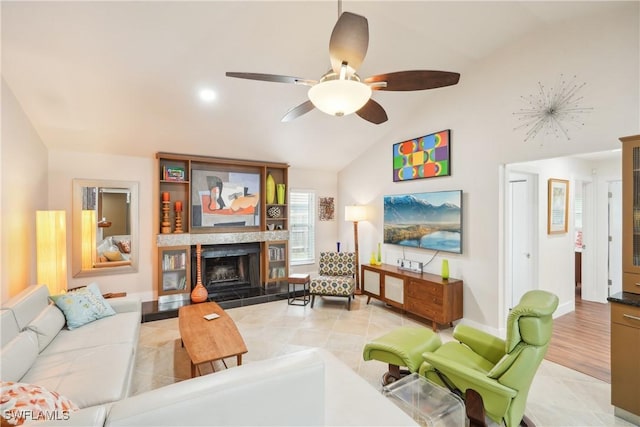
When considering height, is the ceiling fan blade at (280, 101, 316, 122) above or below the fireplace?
→ above

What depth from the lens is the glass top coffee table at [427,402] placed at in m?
1.87

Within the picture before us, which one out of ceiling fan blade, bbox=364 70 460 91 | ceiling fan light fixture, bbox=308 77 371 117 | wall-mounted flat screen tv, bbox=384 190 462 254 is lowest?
wall-mounted flat screen tv, bbox=384 190 462 254

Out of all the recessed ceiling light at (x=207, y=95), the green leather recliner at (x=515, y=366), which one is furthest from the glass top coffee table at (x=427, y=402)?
the recessed ceiling light at (x=207, y=95)

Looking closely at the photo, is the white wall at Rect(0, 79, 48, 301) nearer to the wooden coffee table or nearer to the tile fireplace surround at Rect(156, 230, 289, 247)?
the tile fireplace surround at Rect(156, 230, 289, 247)

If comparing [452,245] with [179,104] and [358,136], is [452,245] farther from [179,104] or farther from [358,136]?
[179,104]

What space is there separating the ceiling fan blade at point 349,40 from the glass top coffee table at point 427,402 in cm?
221

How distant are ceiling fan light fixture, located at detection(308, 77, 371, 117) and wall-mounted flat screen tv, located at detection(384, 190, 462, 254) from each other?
2.55m

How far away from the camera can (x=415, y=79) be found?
1.95 metres

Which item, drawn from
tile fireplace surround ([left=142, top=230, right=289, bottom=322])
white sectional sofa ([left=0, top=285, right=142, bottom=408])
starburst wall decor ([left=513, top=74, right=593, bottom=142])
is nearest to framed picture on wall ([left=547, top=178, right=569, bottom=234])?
starburst wall decor ([left=513, top=74, right=593, bottom=142])

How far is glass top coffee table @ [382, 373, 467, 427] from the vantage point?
1.87m

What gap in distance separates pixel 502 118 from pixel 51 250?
525cm

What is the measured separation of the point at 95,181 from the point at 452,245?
16.8 feet

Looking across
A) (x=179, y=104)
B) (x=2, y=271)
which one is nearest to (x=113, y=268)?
(x=2, y=271)

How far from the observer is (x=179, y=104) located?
3619 mm
